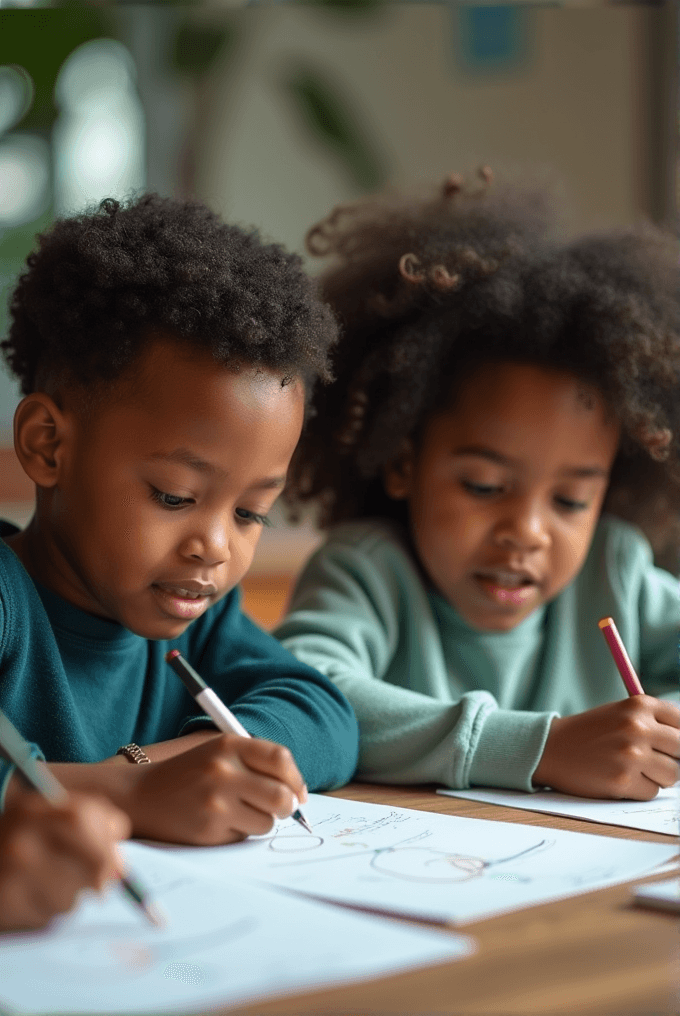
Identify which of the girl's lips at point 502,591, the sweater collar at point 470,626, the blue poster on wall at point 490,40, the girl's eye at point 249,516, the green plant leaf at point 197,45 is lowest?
the sweater collar at point 470,626

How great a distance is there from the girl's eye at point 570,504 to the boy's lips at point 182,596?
0.39 metres

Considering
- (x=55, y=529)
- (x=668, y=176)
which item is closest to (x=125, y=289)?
(x=55, y=529)

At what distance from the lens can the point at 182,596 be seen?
76 cm

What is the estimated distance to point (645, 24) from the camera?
9.09 ft

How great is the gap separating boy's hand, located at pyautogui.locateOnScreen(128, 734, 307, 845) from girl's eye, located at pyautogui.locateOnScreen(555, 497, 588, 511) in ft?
1.60

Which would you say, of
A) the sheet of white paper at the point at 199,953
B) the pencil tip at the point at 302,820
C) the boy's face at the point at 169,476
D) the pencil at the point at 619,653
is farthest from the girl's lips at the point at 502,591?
the sheet of white paper at the point at 199,953

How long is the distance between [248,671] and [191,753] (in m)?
0.22

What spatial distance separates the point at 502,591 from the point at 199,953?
0.64 m

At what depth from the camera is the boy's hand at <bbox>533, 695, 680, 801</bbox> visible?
75 cm

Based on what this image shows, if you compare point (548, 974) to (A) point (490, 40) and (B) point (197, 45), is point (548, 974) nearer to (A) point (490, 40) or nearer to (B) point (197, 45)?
(B) point (197, 45)

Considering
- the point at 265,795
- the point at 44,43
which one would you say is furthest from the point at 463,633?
the point at 44,43

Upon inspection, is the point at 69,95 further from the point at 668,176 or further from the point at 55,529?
the point at 55,529

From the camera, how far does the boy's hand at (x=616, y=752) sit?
0.75 metres

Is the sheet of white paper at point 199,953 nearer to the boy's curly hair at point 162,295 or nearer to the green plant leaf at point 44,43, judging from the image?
the boy's curly hair at point 162,295
